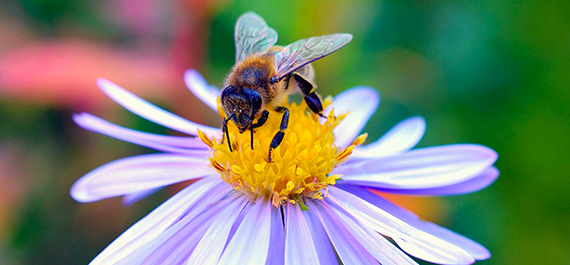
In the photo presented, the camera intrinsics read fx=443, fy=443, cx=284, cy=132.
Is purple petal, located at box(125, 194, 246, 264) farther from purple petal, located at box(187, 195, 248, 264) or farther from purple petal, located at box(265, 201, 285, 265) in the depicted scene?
purple petal, located at box(265, 201, 285, 265)

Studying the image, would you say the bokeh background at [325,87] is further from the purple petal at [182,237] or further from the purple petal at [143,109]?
the purple petal at [182,237]

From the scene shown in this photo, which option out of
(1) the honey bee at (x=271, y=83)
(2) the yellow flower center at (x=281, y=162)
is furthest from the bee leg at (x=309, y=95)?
(2) the yellow flower center at (x=281, y=162)

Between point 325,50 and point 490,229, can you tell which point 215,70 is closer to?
point 325,50

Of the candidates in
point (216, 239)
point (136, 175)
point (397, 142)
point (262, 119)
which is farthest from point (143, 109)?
point (397, 142)

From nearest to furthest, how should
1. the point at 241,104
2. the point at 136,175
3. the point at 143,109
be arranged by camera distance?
the point at 241,104 → the point at 136,175 → the point at 143,109

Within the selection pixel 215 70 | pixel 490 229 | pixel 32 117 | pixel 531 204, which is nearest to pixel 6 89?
pixel 32 117

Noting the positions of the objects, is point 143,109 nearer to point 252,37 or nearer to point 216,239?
point 252,37
